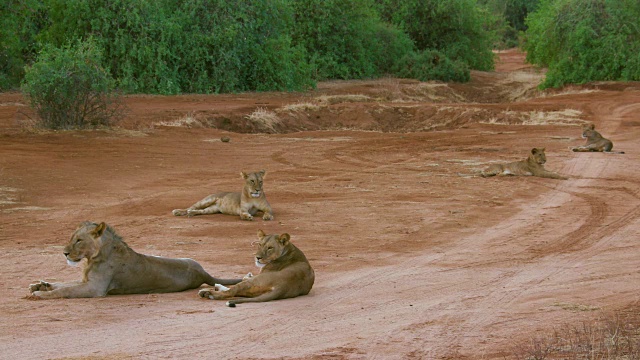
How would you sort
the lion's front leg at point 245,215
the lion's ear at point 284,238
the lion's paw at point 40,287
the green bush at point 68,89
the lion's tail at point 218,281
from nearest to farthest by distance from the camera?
the lion's paw at point 40,287 < the lion's ear at point 284,238 < the lion's tail at point 218,281 < the lion's front leg at point 245,215 < the green bush at point 68,89

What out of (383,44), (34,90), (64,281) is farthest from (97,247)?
(383,44)

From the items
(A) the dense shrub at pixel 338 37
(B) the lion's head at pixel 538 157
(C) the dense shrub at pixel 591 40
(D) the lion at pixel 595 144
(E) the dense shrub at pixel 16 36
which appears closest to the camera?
(B) the lion's head at pixel 538 157

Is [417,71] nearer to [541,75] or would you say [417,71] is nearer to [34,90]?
[541,75]

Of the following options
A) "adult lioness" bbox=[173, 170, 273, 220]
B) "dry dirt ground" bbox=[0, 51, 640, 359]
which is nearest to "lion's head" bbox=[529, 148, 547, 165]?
"dry dirt ground" bbox=[0, 51, 640, 359]

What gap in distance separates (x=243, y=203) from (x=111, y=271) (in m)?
5.88

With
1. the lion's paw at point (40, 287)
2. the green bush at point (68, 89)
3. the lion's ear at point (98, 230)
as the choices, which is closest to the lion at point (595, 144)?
the green bush at point (68, 89)

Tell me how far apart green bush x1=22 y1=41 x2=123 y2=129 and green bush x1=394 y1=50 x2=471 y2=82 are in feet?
84.7

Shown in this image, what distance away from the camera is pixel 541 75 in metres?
54.2

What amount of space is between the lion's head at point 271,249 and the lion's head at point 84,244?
5.02 ft

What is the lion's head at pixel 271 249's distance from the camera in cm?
978

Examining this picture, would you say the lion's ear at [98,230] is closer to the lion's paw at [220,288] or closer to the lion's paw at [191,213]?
the lion's paw at [220,288]

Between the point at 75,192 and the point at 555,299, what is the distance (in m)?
10.6

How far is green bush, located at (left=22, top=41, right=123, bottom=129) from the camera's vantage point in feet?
81.3

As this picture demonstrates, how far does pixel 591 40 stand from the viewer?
4309 centimetres
